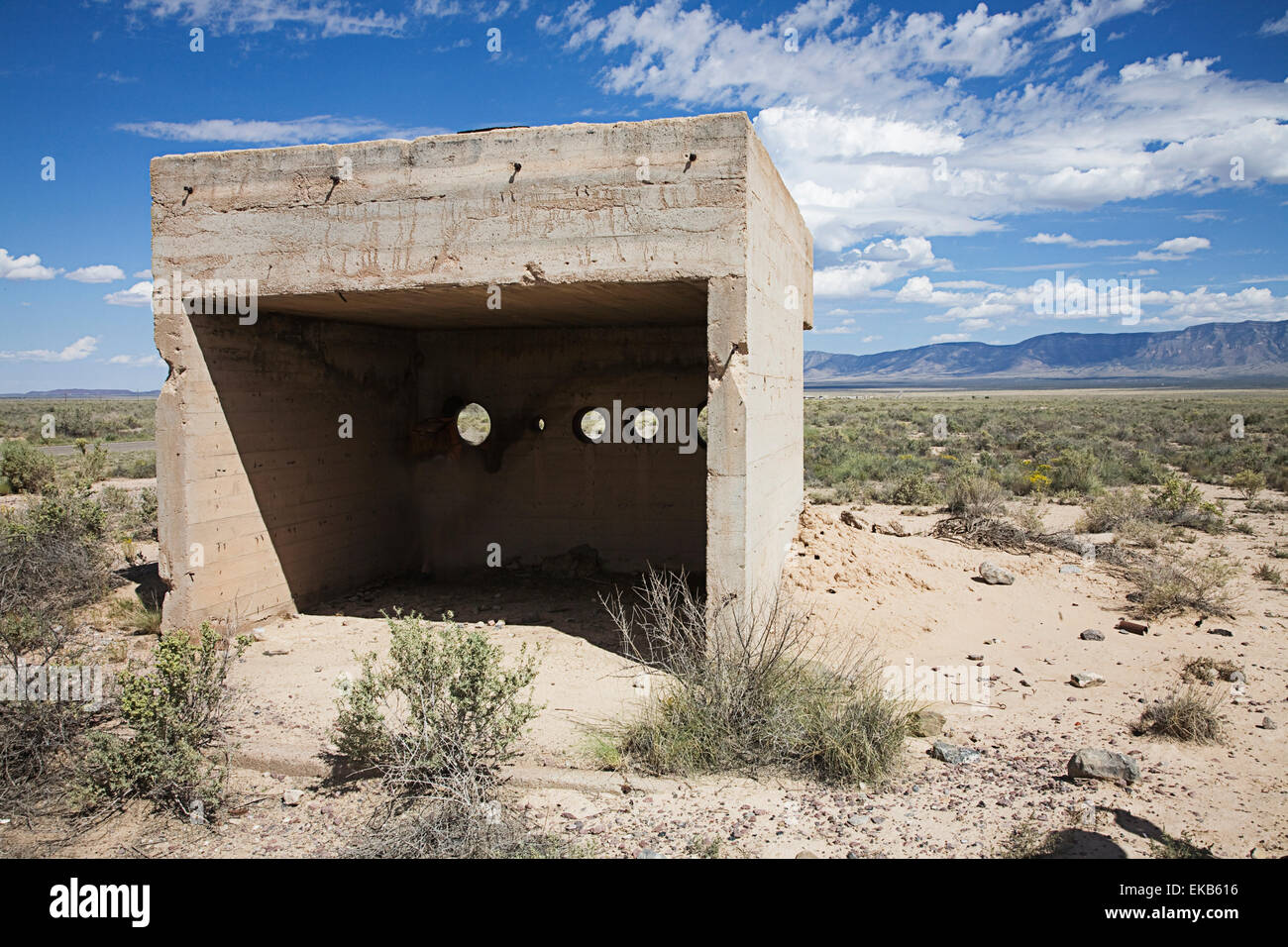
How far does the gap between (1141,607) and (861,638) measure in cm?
289

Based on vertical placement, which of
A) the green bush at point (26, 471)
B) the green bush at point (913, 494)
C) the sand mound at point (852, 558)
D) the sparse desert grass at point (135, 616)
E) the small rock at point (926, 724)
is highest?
the green bush at point (26, 471)

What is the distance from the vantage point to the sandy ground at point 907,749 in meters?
4.29

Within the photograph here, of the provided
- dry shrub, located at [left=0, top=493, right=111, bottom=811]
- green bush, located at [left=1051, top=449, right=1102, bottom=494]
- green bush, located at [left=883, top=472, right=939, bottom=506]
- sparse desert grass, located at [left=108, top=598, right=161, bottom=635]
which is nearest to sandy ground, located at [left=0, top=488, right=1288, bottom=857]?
dry shrub, located at [left=0, top=493, right=111, bottom=811]

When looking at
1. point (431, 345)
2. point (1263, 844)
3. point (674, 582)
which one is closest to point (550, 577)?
point (674, 582)

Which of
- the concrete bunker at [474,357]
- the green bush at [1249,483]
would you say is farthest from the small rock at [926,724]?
the green bush at [1249,483]

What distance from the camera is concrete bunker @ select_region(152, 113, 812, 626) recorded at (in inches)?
253

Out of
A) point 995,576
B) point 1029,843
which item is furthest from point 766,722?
point 995,576

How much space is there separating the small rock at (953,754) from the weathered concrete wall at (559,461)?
4953mm

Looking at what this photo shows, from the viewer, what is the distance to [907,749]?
17.2 ft

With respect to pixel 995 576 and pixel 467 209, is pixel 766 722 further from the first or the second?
pixel 995 576

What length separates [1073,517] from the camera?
43.3ft

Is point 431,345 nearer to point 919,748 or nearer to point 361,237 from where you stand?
point 361,237

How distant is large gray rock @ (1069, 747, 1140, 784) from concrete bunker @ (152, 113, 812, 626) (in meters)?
2.42

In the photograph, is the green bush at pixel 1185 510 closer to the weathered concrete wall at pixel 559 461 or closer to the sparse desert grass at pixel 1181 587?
the sparse desert grass at pixel 1181 587
